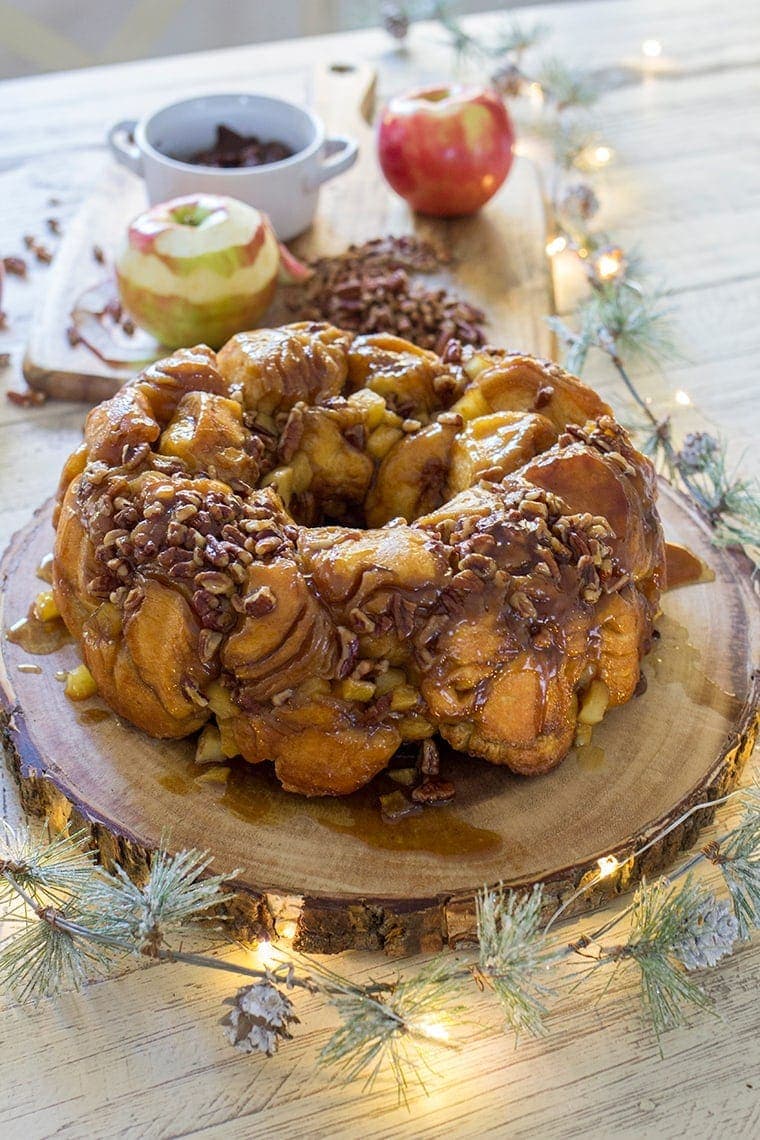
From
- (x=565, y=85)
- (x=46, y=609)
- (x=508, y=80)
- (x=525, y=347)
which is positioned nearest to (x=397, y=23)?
(x=508, y=80)

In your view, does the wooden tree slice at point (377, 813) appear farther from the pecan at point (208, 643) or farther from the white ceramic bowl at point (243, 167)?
the white ceramic bowl at point (243, 167)

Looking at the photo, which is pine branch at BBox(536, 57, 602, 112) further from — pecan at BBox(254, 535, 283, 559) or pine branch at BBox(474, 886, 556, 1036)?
pine branch at BBox(474, 886, 556, 1036)

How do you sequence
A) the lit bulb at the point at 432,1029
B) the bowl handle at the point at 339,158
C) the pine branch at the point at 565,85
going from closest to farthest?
the lit bulb at the point at 432,1029 → the bowl handle at the point at 339,158 → the pine branch at the point at 565,85

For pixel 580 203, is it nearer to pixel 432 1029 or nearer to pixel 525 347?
pixel 525 347

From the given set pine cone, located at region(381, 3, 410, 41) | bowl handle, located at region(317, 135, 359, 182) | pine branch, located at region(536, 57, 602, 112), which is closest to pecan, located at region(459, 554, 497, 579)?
bowl handle, located at region(317, 135, 359, 182)

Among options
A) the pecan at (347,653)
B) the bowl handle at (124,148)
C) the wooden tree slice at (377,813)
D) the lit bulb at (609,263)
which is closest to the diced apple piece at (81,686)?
the wooden tree slice at (377,813)

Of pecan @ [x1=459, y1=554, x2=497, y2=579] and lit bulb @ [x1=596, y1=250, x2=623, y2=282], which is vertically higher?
pecan @ [x1=459, y1=554, x2=497, y2=579]
